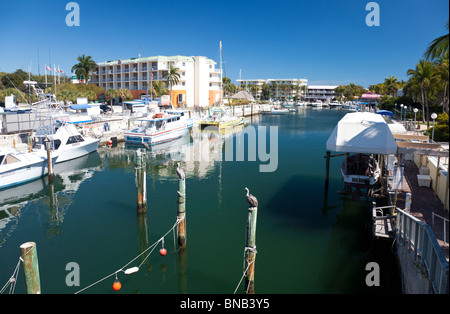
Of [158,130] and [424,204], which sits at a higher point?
[158,130]

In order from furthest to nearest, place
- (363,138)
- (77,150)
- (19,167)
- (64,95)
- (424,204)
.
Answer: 1. (64,95)
2. (77,150)
3. (19,167)
4. (363,138)
5. (424,204)

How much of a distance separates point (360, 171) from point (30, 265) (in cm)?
1735

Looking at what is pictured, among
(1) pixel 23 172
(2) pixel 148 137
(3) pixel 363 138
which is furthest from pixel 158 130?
(3) pixel 363 138

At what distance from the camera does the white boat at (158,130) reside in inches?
1544

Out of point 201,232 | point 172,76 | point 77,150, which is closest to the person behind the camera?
point 201,232

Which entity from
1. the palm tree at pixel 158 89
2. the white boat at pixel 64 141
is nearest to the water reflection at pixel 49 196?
the white boat at pixel 64 141

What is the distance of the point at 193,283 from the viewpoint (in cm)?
1185

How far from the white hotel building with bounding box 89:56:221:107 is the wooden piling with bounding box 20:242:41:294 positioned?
67234mm

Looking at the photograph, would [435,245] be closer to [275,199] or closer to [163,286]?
[163,286]

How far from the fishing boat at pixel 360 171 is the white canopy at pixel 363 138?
5.70 feet

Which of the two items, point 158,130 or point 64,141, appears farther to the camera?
point 158,130

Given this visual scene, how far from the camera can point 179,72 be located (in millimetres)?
74875

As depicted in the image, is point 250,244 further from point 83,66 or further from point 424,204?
point 83,66
